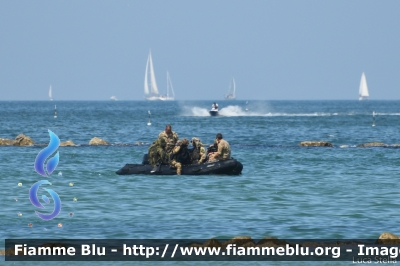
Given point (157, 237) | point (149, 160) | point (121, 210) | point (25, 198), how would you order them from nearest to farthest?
point (157, 237), point (121, 210), point (25, 198), point (149, 160)

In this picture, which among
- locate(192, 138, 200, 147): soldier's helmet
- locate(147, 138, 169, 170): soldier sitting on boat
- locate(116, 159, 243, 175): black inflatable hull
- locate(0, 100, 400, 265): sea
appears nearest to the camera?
locate(0, 100, 400, 265): sea

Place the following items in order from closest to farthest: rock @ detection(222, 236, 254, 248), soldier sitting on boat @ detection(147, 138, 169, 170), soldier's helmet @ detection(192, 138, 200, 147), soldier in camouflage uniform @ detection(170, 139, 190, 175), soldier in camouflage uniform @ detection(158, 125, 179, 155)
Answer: rock @ detection(222, 236, 254, 248), soldier in camouflage uniform @ detection(158, 125, 179, 155), soldier's helmet @ detection(192, 138, 200, 147), soldier sitting on boat @ detection(147, 138, 169, 170), soldier in camouflage uniform @ detection(170, 139, 190, 175)

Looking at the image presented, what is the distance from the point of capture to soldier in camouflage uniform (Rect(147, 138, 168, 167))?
34.8m

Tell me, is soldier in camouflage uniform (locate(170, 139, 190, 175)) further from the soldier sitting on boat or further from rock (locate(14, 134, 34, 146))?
rock (locate(14, 134, 34, 146))

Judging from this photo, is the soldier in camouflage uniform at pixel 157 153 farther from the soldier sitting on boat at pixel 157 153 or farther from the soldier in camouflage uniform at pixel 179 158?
the soldier in camouflage uniform at pixel 179 158

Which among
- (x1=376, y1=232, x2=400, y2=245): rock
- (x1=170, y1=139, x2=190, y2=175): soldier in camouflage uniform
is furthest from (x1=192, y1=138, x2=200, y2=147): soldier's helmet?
(x1=376, y1=232, x2=400, y2=245): rock

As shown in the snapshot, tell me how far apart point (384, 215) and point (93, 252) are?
9518 millimetres

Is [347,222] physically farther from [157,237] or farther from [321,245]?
[157,237]

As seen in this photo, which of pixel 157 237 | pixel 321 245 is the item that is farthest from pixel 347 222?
pixel 157 237

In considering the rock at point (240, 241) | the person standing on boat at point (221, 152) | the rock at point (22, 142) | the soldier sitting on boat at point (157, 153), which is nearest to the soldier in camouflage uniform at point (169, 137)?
the soldier sitting on boat at point (157, 153)

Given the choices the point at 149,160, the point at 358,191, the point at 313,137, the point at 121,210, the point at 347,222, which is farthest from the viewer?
the point at 313,137

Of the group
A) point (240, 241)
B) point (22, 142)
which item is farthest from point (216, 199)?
point (22, 142)

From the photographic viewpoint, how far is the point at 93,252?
64.6 ft

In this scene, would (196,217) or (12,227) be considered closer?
(12,227)
